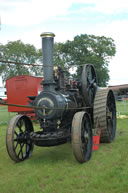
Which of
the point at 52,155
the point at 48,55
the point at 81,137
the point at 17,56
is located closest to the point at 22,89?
the point at 52,155

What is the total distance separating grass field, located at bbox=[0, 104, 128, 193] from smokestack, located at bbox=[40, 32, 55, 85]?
1653mm

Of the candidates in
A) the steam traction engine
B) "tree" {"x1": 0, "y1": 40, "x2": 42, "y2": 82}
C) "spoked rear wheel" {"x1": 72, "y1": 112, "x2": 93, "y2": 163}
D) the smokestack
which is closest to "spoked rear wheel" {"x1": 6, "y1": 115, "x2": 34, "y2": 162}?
the steam traction engine

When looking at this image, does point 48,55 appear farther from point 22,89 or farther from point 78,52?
point 78,52

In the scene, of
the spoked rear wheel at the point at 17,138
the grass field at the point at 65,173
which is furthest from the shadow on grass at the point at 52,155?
the spoked rear wheel at the point at 17,138

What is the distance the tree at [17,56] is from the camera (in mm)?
34688

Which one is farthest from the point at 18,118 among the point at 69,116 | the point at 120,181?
the point at 120,181

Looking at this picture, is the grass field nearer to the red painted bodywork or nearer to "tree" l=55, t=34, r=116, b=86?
the red painted bodywork

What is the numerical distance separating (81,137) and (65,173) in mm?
808

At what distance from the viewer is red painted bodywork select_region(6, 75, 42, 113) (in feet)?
35.2

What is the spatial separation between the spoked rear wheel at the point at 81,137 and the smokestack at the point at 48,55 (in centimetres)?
95

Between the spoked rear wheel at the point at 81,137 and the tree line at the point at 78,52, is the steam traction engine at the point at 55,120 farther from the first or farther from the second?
the tree line at the point at 78,52

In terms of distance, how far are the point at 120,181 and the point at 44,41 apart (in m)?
2.99

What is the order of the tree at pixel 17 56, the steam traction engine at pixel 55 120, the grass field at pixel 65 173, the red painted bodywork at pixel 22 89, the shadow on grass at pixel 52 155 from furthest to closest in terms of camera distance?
the tree at pixel 17 56 < the red painted bodywork at pixel 22 89 < the shadow on grass at pixel 52 155 < the steam traction engine at pixel 55 120 < the grass field at pixel 65 173

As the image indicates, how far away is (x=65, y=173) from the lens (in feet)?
12.5
